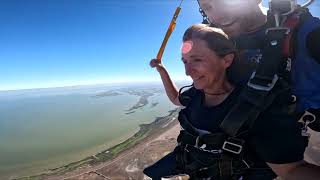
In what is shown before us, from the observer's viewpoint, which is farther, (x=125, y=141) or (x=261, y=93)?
(x=125, y=141)

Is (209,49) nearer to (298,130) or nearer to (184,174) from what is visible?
(298,130)

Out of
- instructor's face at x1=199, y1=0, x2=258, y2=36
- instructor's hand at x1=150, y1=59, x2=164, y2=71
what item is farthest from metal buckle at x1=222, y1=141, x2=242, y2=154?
instructor's hand at x1=150, y1=59, x2=164, y2=71

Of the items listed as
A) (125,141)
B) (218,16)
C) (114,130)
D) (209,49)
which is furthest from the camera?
(114,130)

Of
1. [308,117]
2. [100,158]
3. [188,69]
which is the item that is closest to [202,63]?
[188,69]

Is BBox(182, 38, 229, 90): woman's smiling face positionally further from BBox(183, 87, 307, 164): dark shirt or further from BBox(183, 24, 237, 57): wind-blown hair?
BBox(183, 87, 307, 164): dark shirt

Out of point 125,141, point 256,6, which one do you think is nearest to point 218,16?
point 256,6

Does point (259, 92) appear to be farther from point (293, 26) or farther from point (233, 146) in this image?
point (293, 26)
